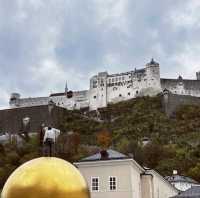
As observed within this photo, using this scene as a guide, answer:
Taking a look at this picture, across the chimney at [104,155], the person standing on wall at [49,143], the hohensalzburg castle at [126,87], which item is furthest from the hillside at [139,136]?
the person standing on wall at [49,143]

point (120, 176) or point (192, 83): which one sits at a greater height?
point (192, 83)

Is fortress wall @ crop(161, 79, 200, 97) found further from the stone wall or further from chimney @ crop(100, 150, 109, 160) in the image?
chimney @ crop(100, 150, 109, 160)

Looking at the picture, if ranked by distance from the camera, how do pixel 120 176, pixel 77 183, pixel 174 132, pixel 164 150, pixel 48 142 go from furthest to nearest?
1. pixel 174 132
2. pixel 164 150
3. pixel 120 176
4. pixel 48 142
5. pixel 77 183

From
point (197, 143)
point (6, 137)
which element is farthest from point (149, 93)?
point (6, 137)

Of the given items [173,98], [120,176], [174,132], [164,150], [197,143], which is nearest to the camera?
[120,176]

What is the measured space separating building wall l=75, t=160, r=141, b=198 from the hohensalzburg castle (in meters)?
71.4

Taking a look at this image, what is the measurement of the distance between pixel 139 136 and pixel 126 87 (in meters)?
14.7

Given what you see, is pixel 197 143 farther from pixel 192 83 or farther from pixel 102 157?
pixel 102 157

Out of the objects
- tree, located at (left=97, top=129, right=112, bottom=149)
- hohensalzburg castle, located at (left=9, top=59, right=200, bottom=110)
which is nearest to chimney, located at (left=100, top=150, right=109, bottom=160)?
tree, located at (left=97, top=129, right=112, bottom=149)

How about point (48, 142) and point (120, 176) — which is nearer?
point (48, 142)

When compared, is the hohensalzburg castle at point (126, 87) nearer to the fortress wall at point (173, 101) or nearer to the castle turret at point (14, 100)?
the fortress wall at point (173, 101)

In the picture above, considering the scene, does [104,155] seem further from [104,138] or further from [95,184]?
[104,138]

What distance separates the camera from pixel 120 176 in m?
26.2

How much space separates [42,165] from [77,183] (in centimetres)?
35
